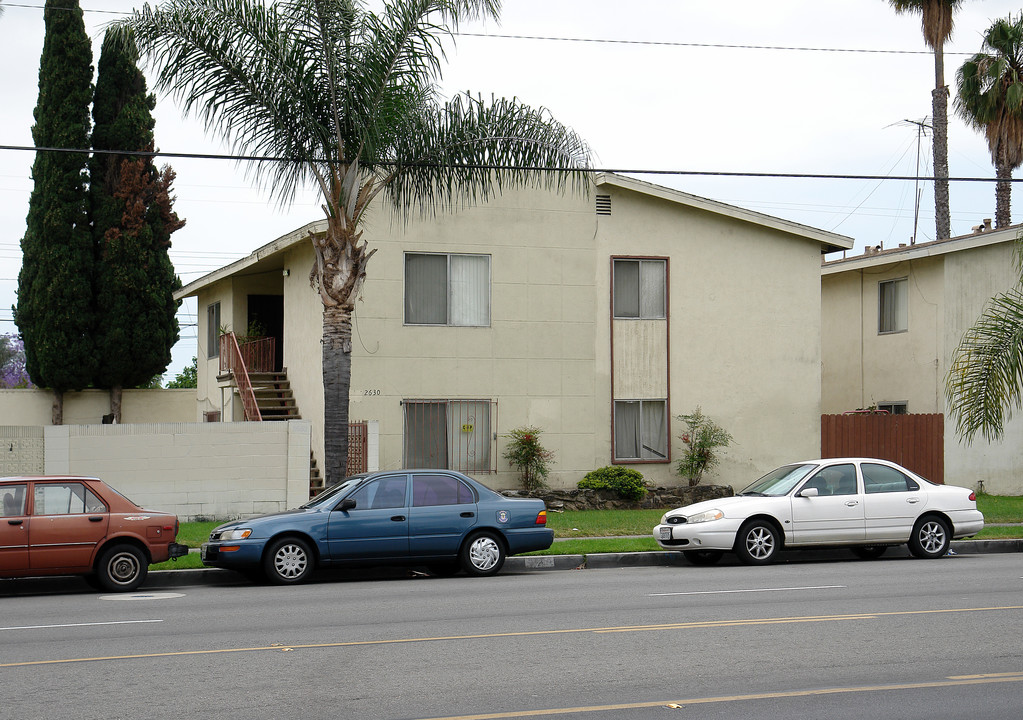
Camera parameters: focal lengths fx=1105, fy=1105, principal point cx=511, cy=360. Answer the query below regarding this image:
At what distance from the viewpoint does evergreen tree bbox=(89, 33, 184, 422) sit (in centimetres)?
3133

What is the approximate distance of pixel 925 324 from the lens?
87.5 ft

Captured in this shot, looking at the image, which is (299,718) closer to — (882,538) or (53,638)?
(53,638)

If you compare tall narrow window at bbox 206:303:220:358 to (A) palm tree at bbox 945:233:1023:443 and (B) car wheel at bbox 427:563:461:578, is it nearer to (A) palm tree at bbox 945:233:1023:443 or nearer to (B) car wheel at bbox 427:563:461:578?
(B) car wheel at bbox 427:563:461:578

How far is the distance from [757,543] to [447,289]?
395 inches

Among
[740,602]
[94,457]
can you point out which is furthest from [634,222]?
[740,602]

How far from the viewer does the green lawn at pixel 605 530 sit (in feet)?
54.2

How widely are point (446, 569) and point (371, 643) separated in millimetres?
5926

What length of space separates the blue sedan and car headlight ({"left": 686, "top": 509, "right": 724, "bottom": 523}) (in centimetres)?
213

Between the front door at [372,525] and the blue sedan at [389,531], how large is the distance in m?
0.01

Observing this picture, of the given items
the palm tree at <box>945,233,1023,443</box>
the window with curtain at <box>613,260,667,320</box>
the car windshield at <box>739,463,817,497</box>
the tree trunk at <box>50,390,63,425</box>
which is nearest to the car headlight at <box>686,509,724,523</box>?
the car windshield at <box>739,463,817,497</box>

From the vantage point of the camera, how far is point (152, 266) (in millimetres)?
31922

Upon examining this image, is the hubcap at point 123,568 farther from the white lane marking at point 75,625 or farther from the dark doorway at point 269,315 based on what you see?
the dark doorway at point 269,315

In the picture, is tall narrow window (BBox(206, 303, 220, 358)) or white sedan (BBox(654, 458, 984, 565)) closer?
white sedan (BBox(654, 458, 984, 565))

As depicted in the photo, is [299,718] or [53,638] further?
[53,638]
